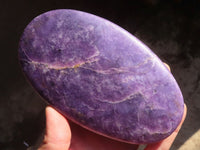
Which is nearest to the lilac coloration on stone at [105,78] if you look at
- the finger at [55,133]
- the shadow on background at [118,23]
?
the finger at [55,133]

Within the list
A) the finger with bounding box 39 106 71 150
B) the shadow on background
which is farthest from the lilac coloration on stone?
the shadow on background

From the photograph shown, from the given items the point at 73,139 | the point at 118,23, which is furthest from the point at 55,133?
the point at 118,23

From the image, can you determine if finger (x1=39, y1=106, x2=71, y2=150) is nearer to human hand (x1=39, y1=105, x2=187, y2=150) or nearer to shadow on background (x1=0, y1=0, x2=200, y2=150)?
human hand (x1=39, y1=105, x2=187, y2=150)

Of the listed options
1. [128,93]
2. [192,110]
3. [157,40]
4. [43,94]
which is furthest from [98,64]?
[192,110]

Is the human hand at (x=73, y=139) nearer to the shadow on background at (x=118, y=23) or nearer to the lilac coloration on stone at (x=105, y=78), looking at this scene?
the lilac coloration on stone at (x=105, y=78)

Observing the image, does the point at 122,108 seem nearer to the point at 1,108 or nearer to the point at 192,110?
the point at 192,110
